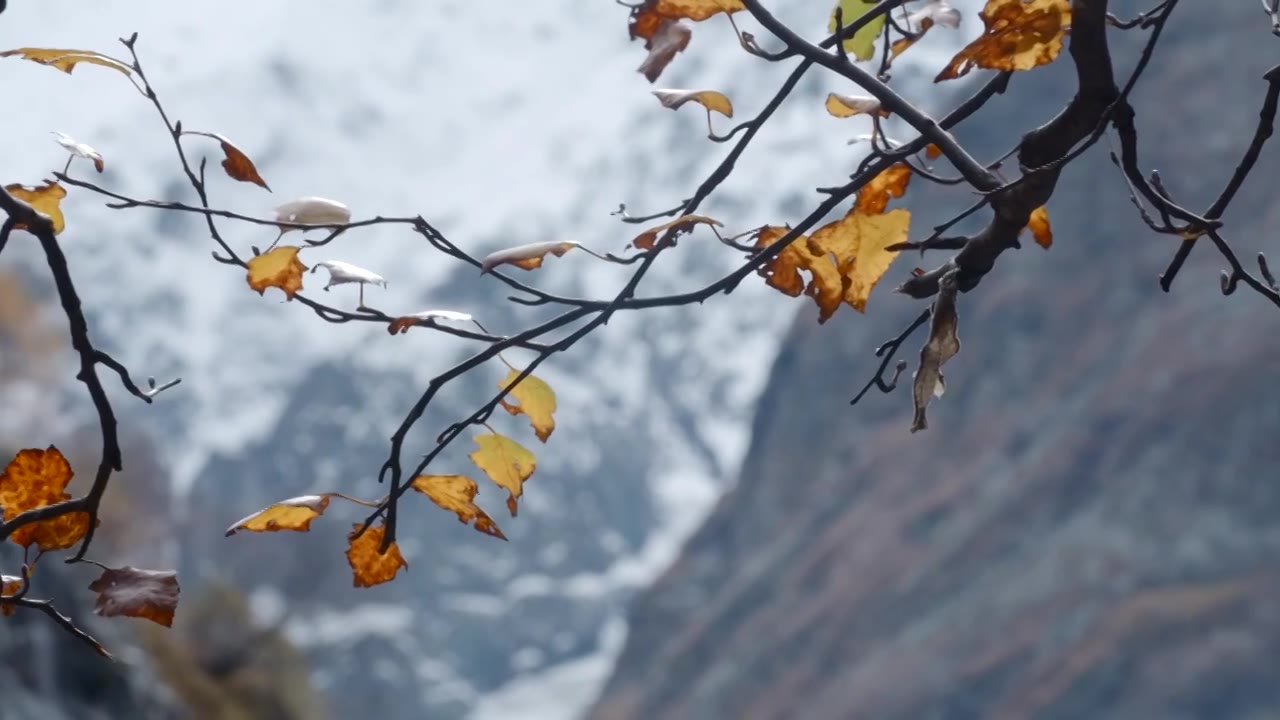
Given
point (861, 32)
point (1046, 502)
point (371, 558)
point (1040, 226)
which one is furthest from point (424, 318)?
point (1046, 502)

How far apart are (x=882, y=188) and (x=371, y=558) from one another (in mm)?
795

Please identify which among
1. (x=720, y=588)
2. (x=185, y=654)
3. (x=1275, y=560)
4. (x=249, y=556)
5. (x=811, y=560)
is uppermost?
(x=720, y=588)

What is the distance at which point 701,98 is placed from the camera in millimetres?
1890

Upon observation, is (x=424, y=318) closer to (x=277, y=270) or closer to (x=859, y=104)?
(x=277, y=270)

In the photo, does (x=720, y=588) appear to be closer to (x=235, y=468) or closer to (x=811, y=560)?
(x=811, y=560)

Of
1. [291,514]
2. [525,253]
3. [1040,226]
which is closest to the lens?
[525,253]

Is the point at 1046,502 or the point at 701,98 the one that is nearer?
the point at 701,98

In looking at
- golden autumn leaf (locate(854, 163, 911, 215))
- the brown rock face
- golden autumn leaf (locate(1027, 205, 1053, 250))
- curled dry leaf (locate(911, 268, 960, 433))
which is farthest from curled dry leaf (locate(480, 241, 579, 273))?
the brown rock face

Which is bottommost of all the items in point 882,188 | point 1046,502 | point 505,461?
point 505,461

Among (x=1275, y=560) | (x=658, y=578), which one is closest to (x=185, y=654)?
(x=1275, y=560)

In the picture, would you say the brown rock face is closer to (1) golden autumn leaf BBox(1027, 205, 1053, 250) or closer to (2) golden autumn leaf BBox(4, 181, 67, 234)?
(1) golden autumn leaf BBox(1027, 205, 1053, 250)

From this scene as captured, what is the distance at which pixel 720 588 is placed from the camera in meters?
68.1

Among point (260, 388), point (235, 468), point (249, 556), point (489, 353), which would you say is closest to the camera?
point (489, 353)

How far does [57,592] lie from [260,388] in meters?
138
